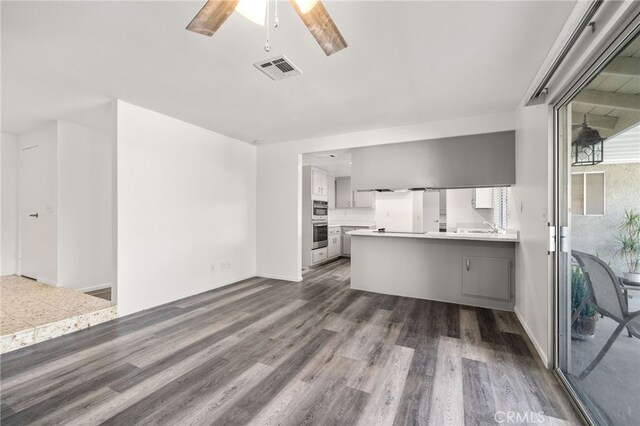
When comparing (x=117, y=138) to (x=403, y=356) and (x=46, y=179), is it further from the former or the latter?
(x=403, y=356)

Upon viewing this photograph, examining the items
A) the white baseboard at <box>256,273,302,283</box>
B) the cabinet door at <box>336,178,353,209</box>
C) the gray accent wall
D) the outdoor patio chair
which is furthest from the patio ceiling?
the cabinet door at <box>336,178,353,209</box>

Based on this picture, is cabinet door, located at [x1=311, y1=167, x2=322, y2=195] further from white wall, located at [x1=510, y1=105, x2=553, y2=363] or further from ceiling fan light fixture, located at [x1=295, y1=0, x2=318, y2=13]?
ceiling fan light fixture, located at [x1=295, y1=0, x2=318, y2=13]

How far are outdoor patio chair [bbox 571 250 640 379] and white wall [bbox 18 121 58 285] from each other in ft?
19.6

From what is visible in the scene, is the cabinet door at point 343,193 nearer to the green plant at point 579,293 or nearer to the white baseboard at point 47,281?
the green plant at point 579,293

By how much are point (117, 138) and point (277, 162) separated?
2.45 m

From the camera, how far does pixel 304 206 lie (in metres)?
6.07

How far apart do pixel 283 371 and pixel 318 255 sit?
13.6 ft

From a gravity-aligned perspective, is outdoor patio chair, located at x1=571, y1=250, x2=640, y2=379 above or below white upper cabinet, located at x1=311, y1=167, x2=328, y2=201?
below

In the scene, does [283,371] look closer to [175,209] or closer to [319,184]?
[175,209]

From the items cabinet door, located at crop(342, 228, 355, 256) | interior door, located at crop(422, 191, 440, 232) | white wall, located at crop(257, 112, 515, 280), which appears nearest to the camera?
white wall, located at crop(257, 112, 515, 280)

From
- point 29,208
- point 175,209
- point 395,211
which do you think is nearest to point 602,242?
point 395,211

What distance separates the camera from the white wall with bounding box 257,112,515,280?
14.3ft

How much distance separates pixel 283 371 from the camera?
2.06 metres

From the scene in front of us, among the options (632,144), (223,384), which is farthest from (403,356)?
(632,144)
